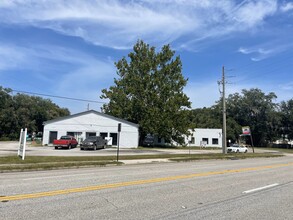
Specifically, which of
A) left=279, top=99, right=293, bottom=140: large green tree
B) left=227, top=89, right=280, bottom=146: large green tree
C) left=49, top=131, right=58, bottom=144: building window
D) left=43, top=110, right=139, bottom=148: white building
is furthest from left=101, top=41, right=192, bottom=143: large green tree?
left=279, top=99, right=293, bottom=140: large green tree

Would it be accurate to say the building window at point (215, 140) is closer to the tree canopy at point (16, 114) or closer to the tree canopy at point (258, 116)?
the tree canopy at point (258, 116)

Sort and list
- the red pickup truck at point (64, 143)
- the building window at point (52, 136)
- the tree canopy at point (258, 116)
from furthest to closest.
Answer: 1. the tree canopy at point (258, 116)
2. the building window at point (52, 136)
3. the red pickup truck at point (64, 143)

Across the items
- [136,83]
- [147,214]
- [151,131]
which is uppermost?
[136,83]

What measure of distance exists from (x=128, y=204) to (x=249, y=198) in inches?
135

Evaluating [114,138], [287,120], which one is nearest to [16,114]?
[114,138]

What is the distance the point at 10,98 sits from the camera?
83125mm

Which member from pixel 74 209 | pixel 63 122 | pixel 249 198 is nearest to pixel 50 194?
pixel 74 209

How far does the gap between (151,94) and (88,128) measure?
13340 mm

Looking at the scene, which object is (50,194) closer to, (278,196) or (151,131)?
(278,196)

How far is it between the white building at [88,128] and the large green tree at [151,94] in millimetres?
5608

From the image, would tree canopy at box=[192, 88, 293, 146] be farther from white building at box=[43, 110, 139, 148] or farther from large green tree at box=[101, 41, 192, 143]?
white building at box=[43, 110, 139, 148]

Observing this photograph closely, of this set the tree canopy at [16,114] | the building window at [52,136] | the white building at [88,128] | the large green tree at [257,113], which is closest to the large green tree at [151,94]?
the white building at [88,128]

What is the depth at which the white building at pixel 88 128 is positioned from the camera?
44156mm

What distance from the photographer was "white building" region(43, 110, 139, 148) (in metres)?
44.2
